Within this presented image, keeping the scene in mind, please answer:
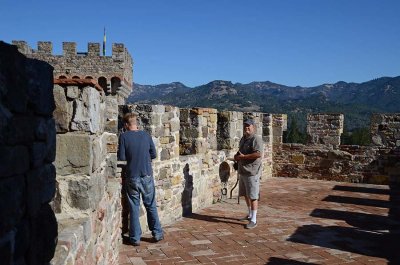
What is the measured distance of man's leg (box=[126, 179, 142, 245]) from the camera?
5.30 metres

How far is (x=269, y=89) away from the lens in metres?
192

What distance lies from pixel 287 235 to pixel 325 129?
260 inches

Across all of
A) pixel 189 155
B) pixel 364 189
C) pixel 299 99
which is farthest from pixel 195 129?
pixel 299 99

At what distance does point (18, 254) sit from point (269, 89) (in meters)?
194

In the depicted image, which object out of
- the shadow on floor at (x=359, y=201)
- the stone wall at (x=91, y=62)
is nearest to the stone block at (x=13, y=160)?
the shadow on floor at (x=359, y=201)

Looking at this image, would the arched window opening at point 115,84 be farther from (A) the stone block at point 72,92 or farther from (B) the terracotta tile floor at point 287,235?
(A) the stone block at point 72,92

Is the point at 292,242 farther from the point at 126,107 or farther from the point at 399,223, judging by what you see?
the point at 126,107

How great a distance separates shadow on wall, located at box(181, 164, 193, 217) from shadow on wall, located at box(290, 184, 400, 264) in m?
1.87

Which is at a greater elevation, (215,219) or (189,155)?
(189,155)

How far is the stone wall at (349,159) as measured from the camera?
11.4m

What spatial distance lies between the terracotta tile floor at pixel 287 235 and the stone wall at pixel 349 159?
2504mm

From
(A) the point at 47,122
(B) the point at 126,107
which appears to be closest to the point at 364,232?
(B) the point at 126,107

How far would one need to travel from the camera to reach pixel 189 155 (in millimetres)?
7336

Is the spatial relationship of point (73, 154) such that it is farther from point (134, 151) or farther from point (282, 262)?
point (282, 262)
